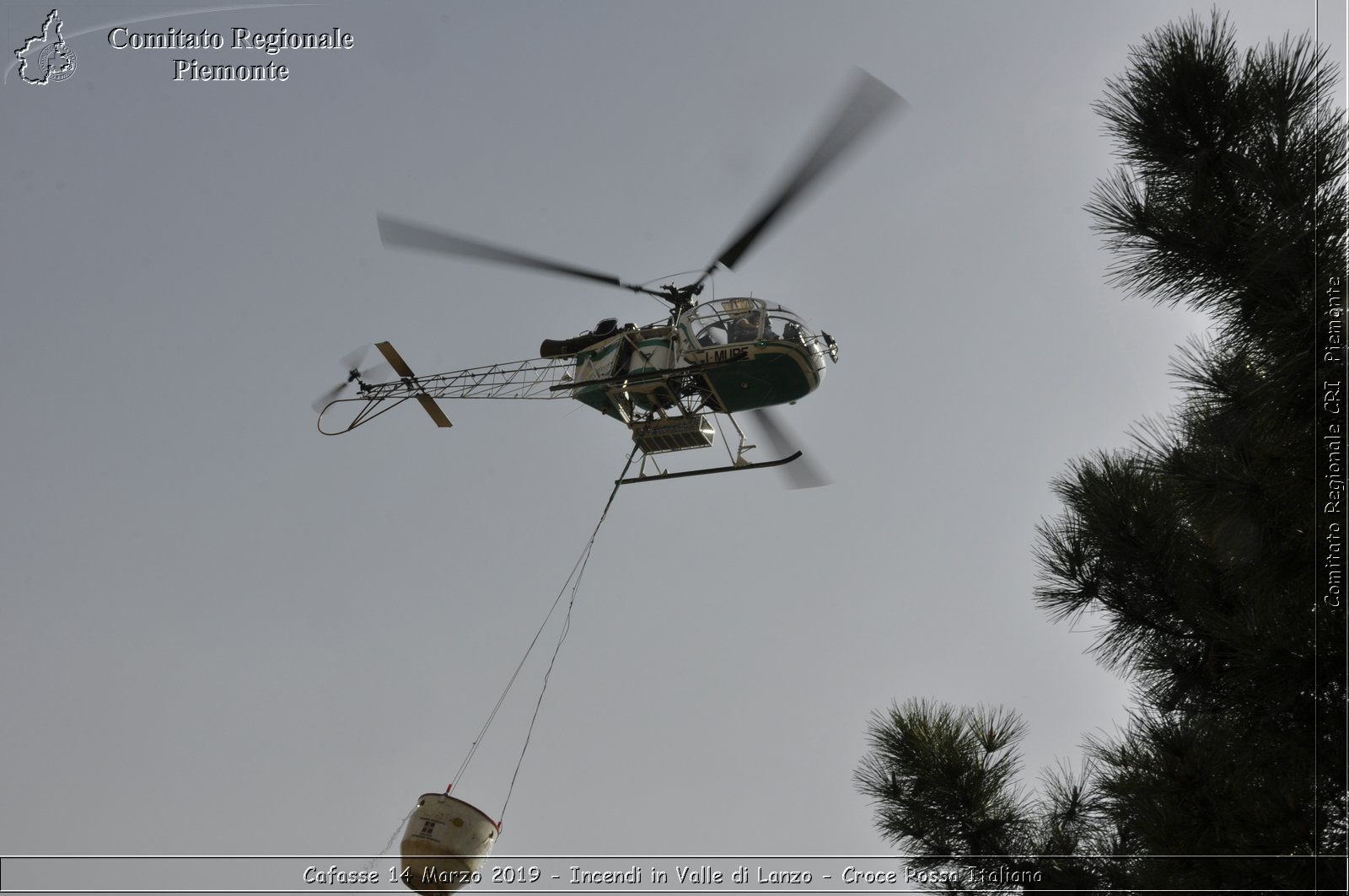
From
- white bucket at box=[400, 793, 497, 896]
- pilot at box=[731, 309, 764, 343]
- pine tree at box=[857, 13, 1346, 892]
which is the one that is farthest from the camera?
pilot at box=[731, 309, 764, 343]

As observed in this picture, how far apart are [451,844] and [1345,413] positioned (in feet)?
20.3

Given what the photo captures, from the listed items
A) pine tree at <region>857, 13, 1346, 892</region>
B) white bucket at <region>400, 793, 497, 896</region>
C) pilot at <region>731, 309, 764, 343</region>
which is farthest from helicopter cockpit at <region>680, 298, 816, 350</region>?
white bucket at <region>400, 793, 497, 896</region>

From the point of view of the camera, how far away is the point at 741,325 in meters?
12.1

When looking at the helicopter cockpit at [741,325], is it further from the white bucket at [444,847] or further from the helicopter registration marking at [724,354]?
the white bucket at [444,847]

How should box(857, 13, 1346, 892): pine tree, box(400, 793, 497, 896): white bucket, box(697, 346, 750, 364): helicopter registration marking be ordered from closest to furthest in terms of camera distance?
box(857, 13, 1346, 892): pine tree < box(400, 793, 497, 896): white bucket < box(697, 346, 750, 364): helicopter registration marking

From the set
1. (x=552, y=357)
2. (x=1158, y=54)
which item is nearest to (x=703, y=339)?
(x=552, y=357)

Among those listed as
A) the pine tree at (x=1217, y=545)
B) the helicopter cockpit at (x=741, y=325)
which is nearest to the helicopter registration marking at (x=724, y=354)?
the helicopter cockpit at (x=741, y=325)

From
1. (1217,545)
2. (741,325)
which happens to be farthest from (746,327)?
(1217,545)

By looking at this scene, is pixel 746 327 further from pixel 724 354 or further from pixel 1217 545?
pixel 1217 545

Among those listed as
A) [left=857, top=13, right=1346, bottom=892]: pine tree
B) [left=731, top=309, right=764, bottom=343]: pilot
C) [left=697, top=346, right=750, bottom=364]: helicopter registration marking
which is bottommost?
[left=857, top=13, right=1346, bottom=892]: pine tree

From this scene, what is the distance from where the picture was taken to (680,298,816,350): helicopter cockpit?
39.4 ft

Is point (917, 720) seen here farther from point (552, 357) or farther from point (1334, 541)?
point (552, 357)

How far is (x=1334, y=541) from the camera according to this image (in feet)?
19.3

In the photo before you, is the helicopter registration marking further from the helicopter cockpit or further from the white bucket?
the white bucket
